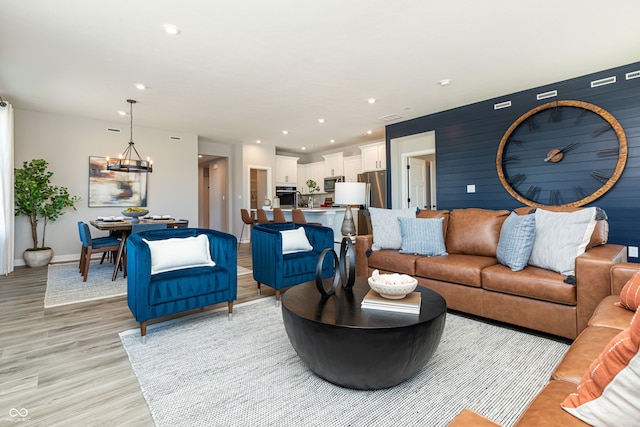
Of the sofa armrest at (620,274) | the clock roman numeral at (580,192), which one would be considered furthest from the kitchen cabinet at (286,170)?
the sofa armrest at (620,274)

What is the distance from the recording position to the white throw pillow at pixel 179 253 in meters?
2.57

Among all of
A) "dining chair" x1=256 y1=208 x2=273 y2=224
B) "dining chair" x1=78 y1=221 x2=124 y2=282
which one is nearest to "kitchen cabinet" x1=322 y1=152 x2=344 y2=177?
"dining chair" x1=256 y1=208 x2=273 y2=224

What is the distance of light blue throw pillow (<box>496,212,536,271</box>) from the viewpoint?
8.46 ft

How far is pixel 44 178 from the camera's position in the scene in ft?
17.3

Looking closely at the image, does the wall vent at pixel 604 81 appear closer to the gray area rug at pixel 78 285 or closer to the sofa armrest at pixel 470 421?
the sofa armrest at pixel 470 421

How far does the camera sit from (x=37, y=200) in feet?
16.9

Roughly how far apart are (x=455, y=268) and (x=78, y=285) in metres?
4.51

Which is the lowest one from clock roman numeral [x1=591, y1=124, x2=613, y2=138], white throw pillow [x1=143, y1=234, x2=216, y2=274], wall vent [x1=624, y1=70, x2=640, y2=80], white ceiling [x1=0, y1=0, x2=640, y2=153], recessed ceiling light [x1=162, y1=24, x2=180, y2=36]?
white throw pillow [x1=143, y1=234, x2=216, y2=274]

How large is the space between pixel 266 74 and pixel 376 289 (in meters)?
3.16

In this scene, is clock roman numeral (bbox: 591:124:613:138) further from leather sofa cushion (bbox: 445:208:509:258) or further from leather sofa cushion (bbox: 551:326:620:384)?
leather sofa cushion (bbox: 551:326:620:384)

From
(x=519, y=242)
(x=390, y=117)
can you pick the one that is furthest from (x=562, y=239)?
(x=390, y=117)

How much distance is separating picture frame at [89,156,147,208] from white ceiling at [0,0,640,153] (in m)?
1.16

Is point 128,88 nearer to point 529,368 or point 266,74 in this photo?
point 266,74

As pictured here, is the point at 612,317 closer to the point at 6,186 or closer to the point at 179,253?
the point at 179,253
